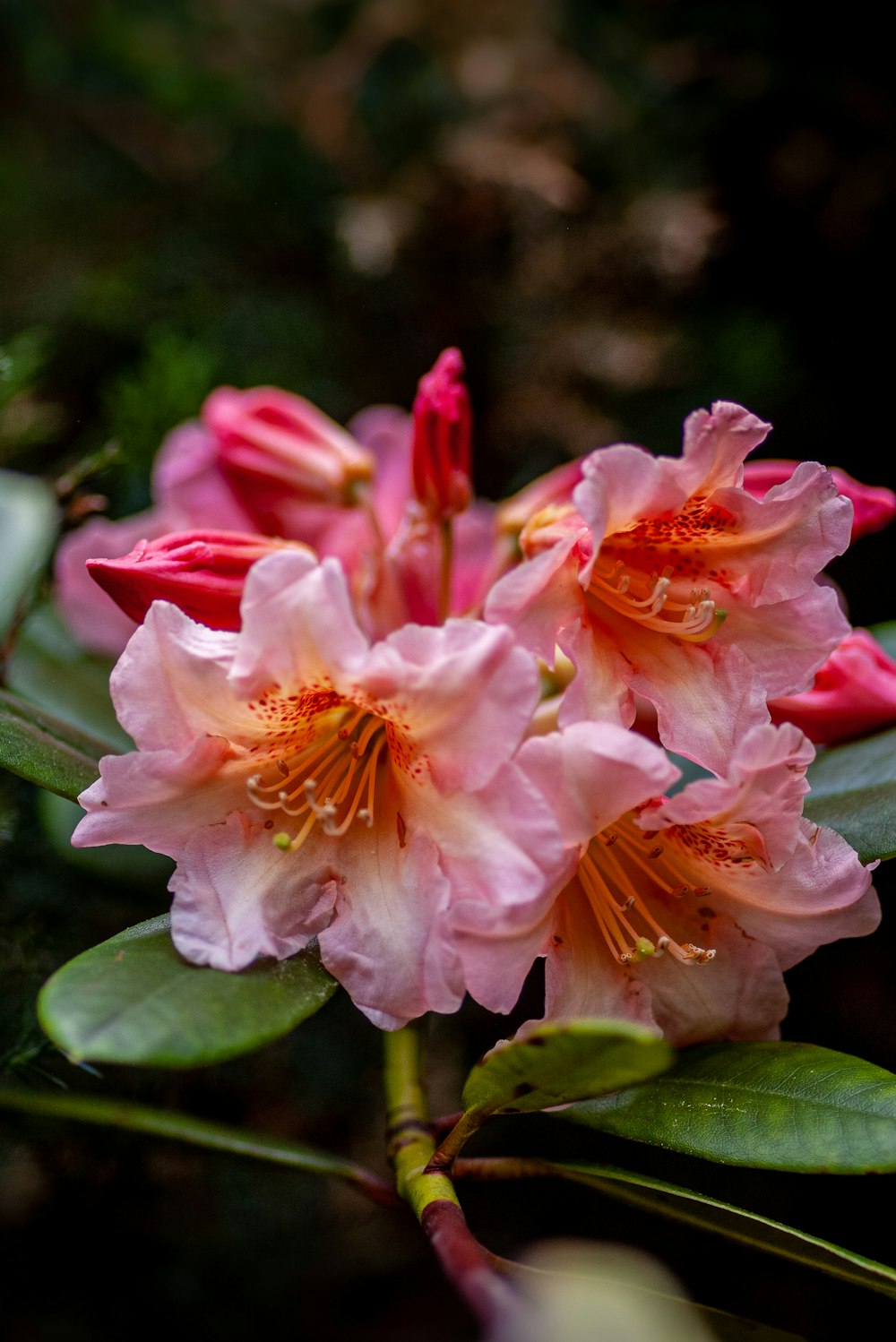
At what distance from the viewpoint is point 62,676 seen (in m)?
0.95

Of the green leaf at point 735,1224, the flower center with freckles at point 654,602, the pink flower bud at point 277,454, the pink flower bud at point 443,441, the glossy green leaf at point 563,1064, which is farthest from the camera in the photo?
the pink flower bud at point 277,454

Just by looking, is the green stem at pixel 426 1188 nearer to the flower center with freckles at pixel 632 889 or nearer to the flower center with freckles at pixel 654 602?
the flower center with freckles at pixel 632 889

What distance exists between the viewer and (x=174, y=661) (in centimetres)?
57

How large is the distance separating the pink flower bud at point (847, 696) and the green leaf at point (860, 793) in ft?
0.07

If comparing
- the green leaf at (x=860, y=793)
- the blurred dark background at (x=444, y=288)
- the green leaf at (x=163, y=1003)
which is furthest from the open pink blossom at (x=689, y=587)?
the blurred dark background at (x=444, y=288)

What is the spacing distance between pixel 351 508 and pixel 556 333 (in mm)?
483

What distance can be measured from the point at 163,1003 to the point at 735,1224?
0.32m

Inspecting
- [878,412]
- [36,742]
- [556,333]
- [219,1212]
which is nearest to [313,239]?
[556,333]

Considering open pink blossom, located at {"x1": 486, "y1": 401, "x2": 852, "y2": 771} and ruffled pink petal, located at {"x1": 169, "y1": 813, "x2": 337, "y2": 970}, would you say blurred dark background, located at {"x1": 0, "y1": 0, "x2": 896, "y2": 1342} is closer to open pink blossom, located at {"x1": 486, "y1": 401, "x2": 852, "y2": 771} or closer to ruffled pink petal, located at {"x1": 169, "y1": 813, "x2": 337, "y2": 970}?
ruffled pink petal, located at {"x1": 169, "y1": 813, "x2": 337, "y2": 970}

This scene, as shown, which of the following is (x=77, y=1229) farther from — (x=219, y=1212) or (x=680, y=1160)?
(x=680, y=1160)

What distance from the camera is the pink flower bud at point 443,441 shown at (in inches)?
31.4

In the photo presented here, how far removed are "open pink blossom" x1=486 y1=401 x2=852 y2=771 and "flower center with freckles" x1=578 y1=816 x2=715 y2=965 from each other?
8 centimetres

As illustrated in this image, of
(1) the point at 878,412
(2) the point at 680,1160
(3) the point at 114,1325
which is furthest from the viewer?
(1) the point at 878,412

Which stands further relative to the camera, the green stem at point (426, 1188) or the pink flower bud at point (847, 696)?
the pink flower bud at point (847, 696)
